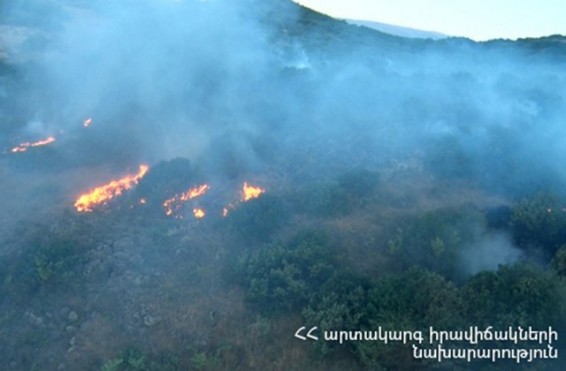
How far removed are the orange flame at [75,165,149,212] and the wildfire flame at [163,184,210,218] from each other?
7.49ft

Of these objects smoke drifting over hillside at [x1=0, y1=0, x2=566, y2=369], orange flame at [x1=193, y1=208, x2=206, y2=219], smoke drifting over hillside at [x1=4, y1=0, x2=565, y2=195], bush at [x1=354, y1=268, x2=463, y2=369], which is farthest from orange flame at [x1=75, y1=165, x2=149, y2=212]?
bush at [x1=354, y1=268, x2=463, y2=369]

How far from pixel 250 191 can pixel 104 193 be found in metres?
6.14

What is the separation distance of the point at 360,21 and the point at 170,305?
10548cm

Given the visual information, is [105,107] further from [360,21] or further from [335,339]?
[360,21]

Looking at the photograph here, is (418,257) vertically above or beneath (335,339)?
above

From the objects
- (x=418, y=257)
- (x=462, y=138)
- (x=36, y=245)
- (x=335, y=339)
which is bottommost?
(x=36, y=245)

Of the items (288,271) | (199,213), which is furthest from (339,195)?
(199,213)

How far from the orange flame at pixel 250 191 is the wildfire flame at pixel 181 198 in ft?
5.35

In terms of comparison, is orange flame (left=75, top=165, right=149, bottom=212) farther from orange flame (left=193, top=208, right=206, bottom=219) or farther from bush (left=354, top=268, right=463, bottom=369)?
bush (left=354, top=268, right=463, bottom=369)

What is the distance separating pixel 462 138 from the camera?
80.1ft

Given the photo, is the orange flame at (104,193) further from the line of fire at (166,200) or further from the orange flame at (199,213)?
the orange flame at (199,213)

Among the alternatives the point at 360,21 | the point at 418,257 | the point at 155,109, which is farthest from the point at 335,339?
the point at 360,21

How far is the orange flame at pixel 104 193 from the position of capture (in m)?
19.2

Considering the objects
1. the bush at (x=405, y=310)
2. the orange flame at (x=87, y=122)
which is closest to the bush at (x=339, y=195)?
the bush at (x=405, y=310)
